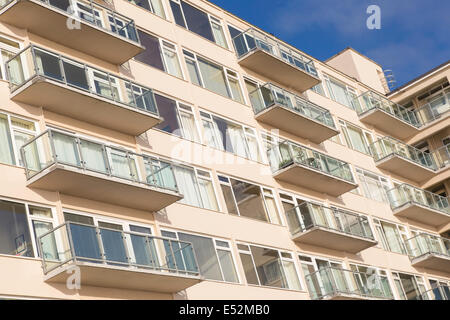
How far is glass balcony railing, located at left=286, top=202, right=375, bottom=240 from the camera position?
1179 inches

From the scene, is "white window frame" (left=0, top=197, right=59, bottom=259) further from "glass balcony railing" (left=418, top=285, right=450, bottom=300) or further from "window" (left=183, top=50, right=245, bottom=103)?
"glass balcony railing" (left=418, top=285, right=450, bottom=300)

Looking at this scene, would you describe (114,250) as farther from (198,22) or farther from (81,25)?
(198,22)

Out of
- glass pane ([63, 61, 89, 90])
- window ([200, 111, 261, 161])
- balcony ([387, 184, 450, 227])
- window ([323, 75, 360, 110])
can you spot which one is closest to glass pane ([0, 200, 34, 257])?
glass pane ([63, 61, 89, 90])

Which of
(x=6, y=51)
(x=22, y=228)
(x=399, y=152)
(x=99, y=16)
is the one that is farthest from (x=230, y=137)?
(x=399, y=152)

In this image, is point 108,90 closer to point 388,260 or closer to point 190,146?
point 190,146

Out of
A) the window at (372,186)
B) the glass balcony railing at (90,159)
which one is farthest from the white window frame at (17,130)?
the window at (372,186)

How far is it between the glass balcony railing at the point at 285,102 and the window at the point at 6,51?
12.1 metres

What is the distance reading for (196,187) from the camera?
26891 millimetres

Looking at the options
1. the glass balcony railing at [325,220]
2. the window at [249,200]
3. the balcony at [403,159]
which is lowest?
the glass balcony railing at [325,220]

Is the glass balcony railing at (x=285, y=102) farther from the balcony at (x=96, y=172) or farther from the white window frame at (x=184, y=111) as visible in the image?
the balcony at (x=96, y=172)

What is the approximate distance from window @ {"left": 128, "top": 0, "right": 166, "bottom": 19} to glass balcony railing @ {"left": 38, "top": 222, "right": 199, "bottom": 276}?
11.4 metres

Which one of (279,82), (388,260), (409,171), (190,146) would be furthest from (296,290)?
(409,171)

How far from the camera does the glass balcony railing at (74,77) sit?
22.2 m

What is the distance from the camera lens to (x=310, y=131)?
34.7 meters
